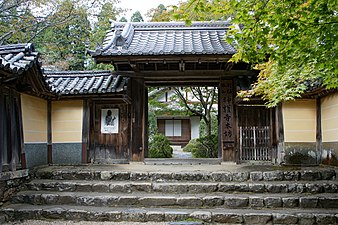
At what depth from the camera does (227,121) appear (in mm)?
9938

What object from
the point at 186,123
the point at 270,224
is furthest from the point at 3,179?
the point at 186,123

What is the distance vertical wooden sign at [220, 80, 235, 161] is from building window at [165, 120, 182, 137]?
17.3 m

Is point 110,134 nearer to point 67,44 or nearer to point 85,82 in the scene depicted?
point 85,82

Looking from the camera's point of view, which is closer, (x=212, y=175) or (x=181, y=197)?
(x=181, y=197)

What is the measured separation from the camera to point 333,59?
426 cm

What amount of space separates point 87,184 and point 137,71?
4172 millimetres

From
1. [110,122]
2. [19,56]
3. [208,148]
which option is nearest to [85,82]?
[110,122]

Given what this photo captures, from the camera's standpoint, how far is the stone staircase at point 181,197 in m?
6.19

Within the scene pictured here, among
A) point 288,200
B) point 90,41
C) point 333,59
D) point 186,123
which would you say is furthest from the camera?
point 186,123

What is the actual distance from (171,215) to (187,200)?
0.60m

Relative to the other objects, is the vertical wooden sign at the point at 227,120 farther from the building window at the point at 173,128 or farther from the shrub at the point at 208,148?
the building window at the point at 173,128

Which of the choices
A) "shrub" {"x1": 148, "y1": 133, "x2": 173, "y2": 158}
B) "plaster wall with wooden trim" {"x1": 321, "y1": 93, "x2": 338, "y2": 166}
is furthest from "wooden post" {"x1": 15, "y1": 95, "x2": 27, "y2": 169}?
"plaster wall with wooden trim" {"x1": 321, "y1": 93, "x2": 338, "y2": 166}

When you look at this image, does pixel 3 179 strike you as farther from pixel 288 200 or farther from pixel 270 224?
pixel 288 200

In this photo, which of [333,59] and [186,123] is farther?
[186,123]
